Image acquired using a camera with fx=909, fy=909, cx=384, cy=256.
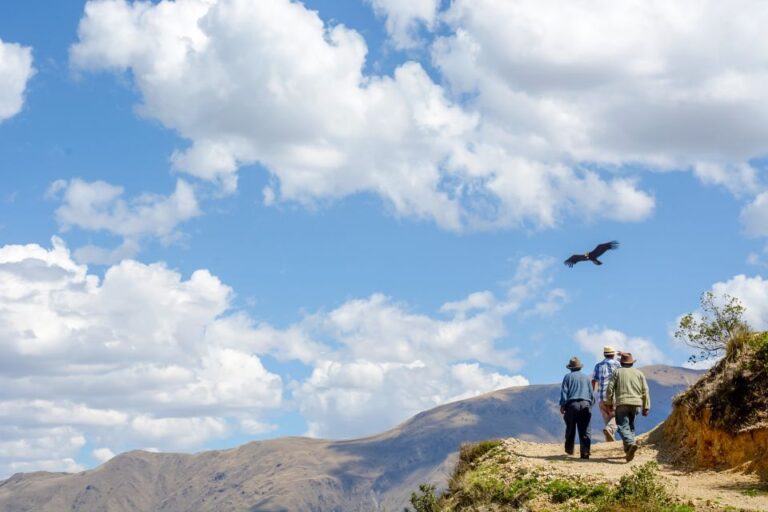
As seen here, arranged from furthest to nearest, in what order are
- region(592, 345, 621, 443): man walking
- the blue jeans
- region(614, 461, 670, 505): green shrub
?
region(592, 345, 621, 443): man walking
the blue jeans
region(614, 461, 670, 505): green shrub

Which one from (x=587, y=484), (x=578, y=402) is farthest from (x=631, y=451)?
(x=587, y=484)

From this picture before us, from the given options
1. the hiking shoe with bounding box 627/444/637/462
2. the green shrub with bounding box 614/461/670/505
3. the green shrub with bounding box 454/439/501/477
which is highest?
the green shrub with bounding box 454/439/501/477

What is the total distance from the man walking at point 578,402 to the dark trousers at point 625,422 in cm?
88

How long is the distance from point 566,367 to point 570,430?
68.0 inches

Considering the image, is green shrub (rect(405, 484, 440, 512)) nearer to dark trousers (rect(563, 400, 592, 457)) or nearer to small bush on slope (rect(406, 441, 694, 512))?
small bush on slope (rect(406, 441, 694, 512))

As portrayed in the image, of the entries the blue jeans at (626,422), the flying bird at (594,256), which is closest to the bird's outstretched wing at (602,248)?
the flying bird at (594,256)

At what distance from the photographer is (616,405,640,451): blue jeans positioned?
76.7 feet

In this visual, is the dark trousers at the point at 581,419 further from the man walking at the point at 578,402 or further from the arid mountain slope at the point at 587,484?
the arid mountain slope at the point at 587,484

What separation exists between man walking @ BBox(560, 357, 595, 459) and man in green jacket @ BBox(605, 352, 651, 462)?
632 millimetres

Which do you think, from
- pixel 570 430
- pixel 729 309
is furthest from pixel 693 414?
pixel 729 309

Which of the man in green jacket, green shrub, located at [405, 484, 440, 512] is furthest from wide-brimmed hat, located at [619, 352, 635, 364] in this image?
green shrub, located at [405, 484, 440, 512]

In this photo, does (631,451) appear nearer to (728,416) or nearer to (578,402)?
(578,402)

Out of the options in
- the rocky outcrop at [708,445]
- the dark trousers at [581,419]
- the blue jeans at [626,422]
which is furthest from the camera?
the dark trousers at [581,419]

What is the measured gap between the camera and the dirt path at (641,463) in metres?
19.5
